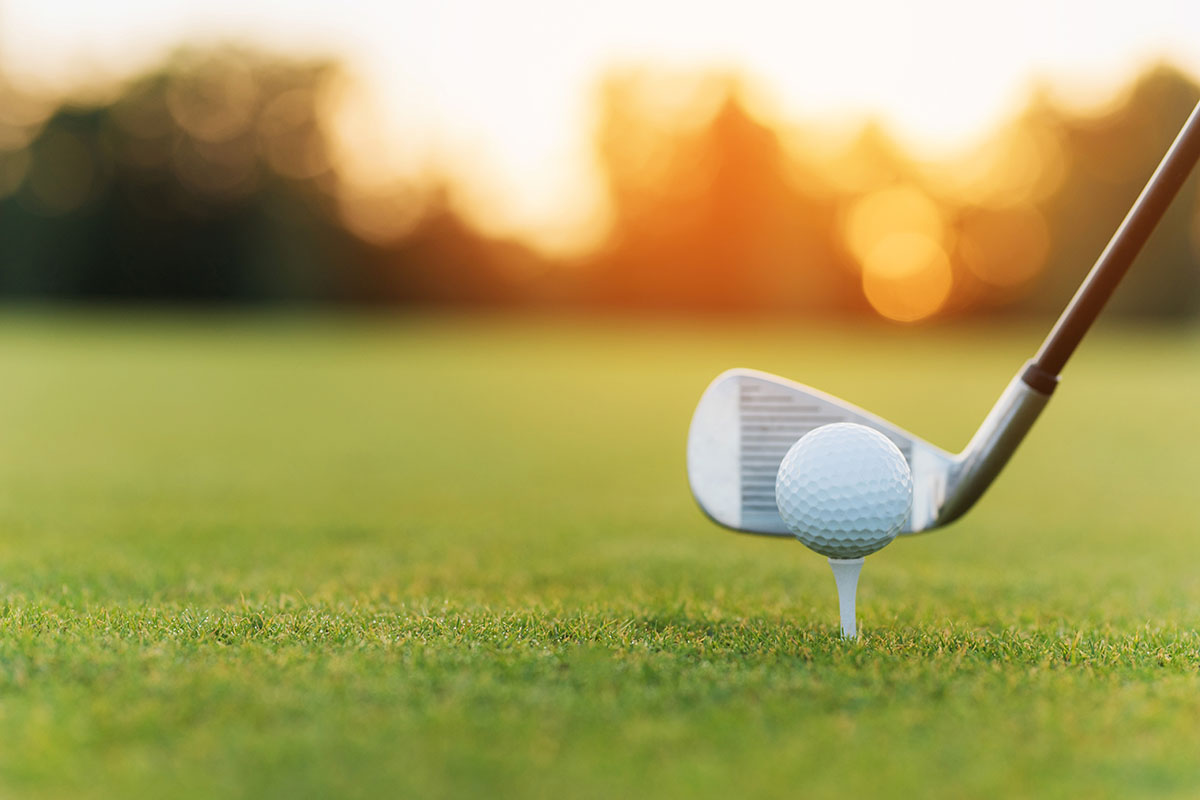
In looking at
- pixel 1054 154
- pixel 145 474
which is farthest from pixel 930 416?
pixel 1054 154

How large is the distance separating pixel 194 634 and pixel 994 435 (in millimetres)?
2385

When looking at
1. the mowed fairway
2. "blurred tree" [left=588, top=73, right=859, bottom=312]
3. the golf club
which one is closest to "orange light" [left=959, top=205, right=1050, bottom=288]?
"blurred tree" [left=588, top=73, right=859, bottom=312]

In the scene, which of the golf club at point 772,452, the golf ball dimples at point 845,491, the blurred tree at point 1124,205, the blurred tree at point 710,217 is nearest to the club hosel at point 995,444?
the golf club at point 772,452

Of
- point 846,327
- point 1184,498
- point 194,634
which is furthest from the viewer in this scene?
point 846,327

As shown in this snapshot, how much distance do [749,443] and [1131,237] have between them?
3.93 feet

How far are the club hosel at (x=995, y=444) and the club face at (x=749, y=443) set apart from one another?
0.14 ft

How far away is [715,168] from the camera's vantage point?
151 feet

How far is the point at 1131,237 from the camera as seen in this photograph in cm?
274

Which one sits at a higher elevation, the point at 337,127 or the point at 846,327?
the point at 337,127

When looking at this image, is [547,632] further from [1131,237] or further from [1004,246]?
[1004,246]

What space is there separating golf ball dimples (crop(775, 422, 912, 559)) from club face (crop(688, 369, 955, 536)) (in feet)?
0.60

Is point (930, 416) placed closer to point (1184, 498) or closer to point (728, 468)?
point (1184, 498)

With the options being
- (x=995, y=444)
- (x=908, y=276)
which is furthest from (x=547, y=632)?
(x=908, y=276)

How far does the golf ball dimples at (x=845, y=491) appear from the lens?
277cm
